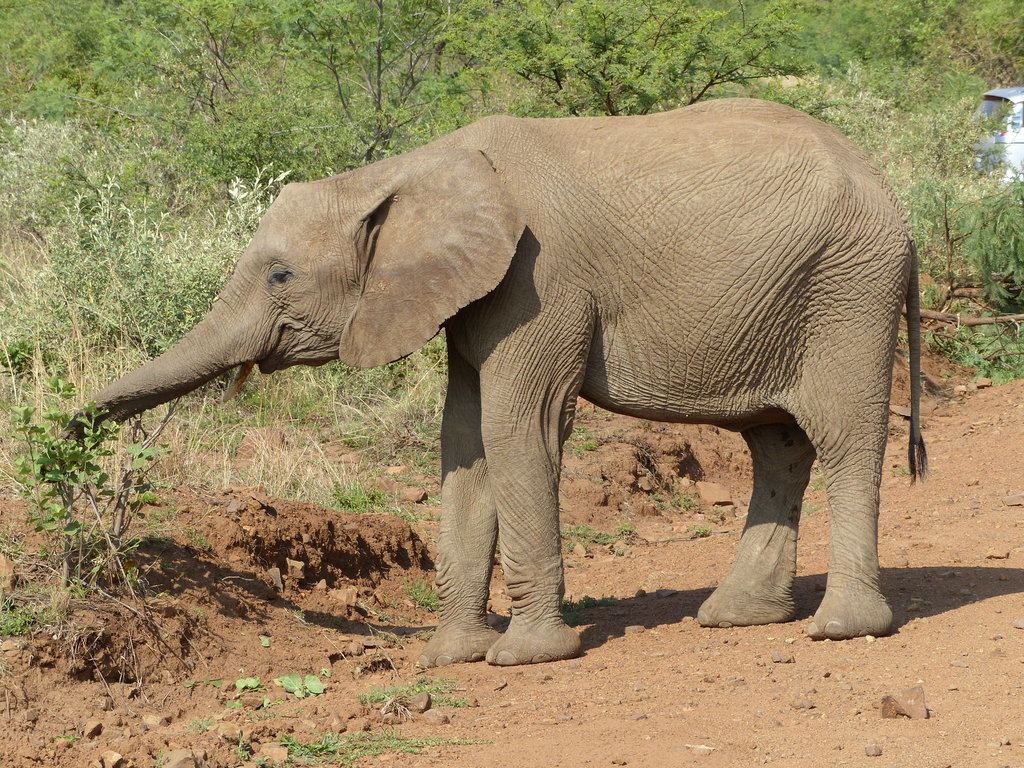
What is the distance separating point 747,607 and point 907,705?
180 centimetres

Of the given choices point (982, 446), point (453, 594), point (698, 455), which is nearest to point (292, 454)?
point (453, 594)

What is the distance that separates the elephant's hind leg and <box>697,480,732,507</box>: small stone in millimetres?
3354

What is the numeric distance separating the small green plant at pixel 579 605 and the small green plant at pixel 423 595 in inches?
31.1

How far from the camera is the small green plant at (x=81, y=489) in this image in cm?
524

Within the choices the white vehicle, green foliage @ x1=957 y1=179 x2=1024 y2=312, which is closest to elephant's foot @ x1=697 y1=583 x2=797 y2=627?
green foliage @ x1=957 y1=179 x2=1024 y2=312

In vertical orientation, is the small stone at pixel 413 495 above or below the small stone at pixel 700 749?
above

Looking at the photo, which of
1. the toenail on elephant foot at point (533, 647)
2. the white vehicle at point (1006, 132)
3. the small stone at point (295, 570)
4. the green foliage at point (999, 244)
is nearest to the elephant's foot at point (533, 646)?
the toenail on elephant foot at point (533, 647)

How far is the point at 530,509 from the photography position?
5.75m

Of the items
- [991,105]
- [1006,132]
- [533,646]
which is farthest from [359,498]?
[991,105]

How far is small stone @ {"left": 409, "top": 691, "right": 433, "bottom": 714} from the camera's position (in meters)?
5.15

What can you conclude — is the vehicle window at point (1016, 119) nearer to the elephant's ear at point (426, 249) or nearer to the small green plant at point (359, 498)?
the small green plant at point (359, 498)

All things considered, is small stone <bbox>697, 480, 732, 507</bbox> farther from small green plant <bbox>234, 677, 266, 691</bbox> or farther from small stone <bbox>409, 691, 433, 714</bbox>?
small green plant <bbox>234, 677, 266, 691</bbox>

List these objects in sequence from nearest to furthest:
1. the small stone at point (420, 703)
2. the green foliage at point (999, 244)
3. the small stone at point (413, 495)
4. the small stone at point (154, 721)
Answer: the small stone at point (154, 721) < the small stone at point (420, 703) < the small stone at point (413, 495) < the green foliage at point (999, 244)

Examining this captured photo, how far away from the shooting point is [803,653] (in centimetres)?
579
